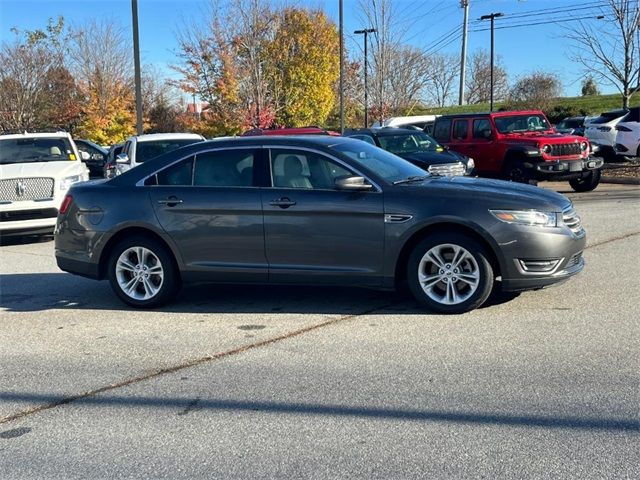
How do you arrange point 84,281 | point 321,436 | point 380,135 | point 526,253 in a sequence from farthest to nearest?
point 380,135 → point 84,281 → point 526,253 → point 321,436

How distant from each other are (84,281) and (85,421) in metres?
4.53

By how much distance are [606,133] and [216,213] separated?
1652 centimetres

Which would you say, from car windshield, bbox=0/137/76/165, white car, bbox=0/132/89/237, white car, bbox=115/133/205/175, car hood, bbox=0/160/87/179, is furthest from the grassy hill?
white car, bbox=0/132/89/237

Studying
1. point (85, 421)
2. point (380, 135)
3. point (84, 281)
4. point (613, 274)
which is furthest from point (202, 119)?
point (85, 421)

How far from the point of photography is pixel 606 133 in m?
20.1

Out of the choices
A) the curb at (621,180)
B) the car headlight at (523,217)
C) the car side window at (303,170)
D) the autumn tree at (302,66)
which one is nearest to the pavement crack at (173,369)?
the car side window at (303,170)

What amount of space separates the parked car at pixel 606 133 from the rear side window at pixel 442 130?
201 inches

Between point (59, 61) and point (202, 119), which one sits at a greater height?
point (59, 61)

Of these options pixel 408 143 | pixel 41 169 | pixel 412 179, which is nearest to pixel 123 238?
pixel 412 179

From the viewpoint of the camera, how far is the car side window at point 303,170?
21.2ft

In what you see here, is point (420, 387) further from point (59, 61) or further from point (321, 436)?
point (59, 61)

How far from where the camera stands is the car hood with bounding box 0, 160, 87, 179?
12.0 metres

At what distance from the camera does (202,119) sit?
3434cm

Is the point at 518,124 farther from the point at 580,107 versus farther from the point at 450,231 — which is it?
the point at 580,107
